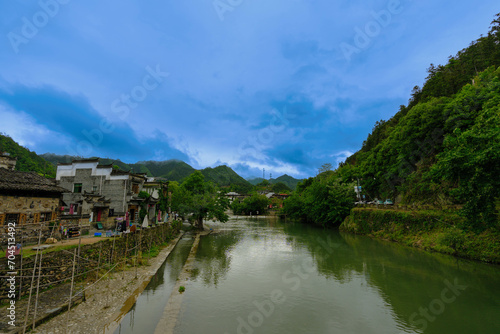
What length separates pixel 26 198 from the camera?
16.3 meters

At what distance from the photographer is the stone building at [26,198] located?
15.0 m

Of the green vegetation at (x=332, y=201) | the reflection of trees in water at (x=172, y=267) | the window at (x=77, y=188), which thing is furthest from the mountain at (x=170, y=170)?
the reflection of trees in water at (x=172, y=267)

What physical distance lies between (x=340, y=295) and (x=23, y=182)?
21.7 m

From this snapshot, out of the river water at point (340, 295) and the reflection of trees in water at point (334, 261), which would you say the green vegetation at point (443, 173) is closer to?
the river water at point (340, 295)

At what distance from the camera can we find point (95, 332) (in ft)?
30.5

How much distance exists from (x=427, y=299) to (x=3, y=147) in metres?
77.3

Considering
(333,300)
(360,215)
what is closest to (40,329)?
(333,300)

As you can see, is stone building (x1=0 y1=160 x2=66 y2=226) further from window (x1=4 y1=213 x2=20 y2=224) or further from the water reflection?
the water reflection

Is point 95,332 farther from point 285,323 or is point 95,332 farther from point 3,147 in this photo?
point 3,147

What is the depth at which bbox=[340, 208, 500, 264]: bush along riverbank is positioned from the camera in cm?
2050

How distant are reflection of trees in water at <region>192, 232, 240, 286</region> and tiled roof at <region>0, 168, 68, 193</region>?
12215 mm

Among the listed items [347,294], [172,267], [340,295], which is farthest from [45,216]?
[347,294]

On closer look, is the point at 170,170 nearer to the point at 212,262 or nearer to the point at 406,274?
the point at 212,262

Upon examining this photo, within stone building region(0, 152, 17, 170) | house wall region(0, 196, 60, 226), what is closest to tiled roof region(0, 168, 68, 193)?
house wall region(0, 196, 60, 226)
